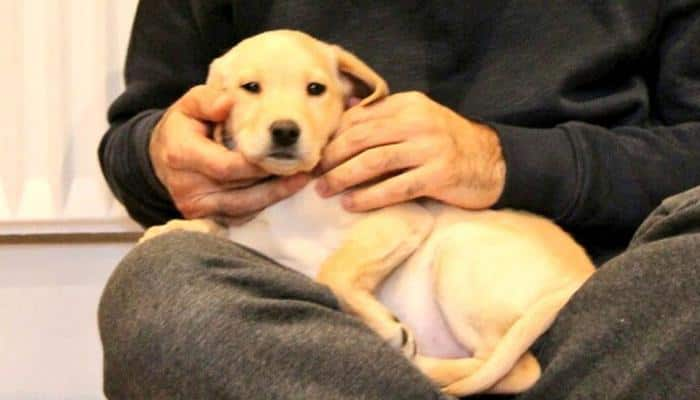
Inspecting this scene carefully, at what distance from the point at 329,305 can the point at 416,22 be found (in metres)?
0.52

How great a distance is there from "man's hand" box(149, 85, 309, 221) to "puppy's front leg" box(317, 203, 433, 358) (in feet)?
0.32

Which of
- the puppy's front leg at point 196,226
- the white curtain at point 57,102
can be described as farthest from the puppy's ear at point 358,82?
the white curtain at point 57,102

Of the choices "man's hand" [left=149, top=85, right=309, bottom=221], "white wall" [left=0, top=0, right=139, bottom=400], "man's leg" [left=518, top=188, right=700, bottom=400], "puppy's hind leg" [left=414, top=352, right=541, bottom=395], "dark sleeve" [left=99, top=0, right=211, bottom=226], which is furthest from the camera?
"white wall" [left=0, top=0, right=139, bottom=400]

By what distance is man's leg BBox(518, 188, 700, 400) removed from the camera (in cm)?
75

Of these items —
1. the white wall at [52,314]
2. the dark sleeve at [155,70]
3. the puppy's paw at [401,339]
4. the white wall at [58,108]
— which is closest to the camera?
the puppy's paw at [401,339]

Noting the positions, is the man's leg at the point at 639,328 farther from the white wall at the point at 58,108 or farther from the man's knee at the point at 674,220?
the white wall at the point at 58,108

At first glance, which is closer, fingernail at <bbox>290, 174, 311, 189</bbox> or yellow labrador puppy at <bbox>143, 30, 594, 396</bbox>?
yellow labrador puppy at <bbox>143, 30, 594, 396</bbox>

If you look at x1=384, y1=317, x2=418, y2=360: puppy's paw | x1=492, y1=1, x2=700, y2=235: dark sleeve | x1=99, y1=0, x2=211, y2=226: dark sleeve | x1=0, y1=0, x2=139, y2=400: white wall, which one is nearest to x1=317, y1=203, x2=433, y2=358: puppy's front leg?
x1=384, y1=317, x2=418, y2=360: puppy's paw

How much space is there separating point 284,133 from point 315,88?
10cm

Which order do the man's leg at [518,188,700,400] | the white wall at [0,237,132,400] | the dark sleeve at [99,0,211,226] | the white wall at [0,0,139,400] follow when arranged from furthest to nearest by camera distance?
the white wall at [0,237,132,400] → the white wall at [0,0,139,400] → the dark sleeve at [99,0,211,226] → the man's leg at [518,188,700,400]

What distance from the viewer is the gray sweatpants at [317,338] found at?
2.52 ft

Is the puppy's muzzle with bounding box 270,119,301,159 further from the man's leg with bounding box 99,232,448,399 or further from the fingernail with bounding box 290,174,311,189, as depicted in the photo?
the man's leg with bounding box 99,232,448,399

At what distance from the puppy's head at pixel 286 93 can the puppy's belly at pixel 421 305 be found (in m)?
0.15

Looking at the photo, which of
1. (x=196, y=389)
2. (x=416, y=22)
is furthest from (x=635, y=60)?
(x=196, y=389)
